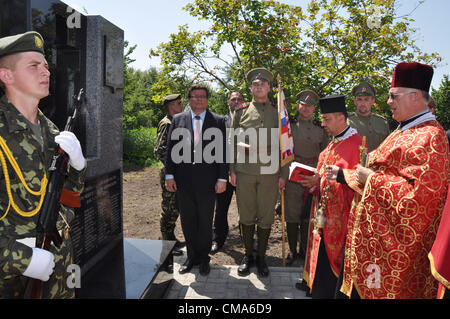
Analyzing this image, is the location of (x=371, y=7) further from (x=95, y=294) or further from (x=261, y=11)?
(x=95, y=294)

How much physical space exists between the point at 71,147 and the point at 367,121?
14.4ft

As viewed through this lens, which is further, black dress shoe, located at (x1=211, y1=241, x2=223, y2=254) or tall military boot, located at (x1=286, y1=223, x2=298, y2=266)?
black dress shoe, located at (x1=211, y1=241, x2=223, y2=254)

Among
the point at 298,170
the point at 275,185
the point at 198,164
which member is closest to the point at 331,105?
the point at 298,170

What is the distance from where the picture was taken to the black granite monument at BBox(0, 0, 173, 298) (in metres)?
2.88

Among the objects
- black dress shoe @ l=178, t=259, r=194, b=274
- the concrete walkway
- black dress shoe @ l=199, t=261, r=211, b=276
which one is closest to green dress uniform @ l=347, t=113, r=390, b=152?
the concrete walkway

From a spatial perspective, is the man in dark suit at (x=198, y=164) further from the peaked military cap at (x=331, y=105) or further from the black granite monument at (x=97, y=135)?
the peaked military cap at (x=331, y=105)

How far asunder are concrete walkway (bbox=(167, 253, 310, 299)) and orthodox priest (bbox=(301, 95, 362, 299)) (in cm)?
57

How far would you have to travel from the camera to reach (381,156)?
2377 millimetres

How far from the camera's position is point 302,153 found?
4594mm

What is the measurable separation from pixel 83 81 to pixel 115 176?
3.83ft

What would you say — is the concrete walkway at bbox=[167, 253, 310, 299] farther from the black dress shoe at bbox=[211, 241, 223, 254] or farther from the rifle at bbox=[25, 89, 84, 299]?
the rifle at bbox=[25, 89, 84, 299]

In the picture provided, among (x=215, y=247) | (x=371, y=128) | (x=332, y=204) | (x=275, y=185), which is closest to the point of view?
(x=332, y=204)

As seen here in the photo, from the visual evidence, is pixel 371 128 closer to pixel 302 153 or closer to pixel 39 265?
pixel 302 153

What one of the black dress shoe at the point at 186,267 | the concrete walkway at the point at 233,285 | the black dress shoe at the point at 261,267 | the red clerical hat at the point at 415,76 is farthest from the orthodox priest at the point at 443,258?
the black dress shoe at the point at 186,267
